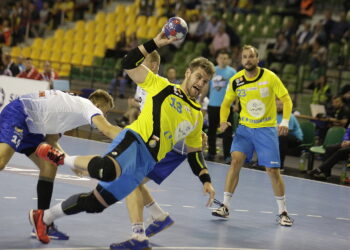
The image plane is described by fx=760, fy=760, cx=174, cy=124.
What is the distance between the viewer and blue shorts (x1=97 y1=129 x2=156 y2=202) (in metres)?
6.18

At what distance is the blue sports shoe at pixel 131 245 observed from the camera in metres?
6.49

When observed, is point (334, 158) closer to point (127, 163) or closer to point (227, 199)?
point (227, 199)

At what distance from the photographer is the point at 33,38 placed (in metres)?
26.6

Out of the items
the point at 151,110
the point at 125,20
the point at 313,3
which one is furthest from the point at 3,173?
the point at 125,20

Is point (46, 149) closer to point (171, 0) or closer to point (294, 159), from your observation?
point (294, 159)

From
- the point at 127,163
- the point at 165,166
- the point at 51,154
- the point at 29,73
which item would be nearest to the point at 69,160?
the point at 51,154

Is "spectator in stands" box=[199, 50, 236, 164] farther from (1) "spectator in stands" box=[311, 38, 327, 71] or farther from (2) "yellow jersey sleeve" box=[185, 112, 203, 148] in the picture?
(2) "yellow jersey sleeve" box=[185, 112, 203, 148]

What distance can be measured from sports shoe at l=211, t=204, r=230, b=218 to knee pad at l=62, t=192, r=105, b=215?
2.63 metres

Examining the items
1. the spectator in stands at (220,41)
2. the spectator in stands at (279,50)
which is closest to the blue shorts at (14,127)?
the spectator in stands at (279,50)

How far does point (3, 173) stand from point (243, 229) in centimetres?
358

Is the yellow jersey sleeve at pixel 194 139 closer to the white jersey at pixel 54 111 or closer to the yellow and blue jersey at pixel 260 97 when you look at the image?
the white jersey at pixel 54 111

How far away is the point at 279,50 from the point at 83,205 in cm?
1420

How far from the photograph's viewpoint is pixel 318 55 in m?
18.6

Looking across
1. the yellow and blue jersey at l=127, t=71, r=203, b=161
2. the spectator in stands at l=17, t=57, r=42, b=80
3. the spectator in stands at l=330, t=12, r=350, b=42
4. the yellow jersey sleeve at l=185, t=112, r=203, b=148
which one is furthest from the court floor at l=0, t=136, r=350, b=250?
the spectator in stands at l=330, t=12, r=350, b=42
